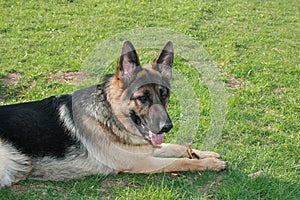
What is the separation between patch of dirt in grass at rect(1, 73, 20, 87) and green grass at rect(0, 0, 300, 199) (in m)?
0.05

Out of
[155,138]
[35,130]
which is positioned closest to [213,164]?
[155,138]

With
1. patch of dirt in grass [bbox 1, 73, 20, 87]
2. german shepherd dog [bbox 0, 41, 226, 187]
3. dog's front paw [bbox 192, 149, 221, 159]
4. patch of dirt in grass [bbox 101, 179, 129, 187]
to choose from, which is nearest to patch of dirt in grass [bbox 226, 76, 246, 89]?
dog's front paw [bbox 192, 149, 221, 159]

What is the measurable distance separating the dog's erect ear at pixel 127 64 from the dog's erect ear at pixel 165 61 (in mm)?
296

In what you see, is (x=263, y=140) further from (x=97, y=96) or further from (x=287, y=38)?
(x=287, y=38)

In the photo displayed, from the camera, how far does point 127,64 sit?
4.57 meters

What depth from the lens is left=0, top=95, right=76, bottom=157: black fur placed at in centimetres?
456

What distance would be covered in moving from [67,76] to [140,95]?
124 inches

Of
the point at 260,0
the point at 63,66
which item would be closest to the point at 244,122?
the point at 63,66

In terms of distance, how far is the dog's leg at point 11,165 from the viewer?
14.9 ft

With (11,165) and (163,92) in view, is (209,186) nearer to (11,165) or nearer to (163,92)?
(163,92)

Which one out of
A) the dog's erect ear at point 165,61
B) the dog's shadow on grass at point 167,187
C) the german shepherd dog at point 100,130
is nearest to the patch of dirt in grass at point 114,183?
the dog's shadow on grass at point 167,187

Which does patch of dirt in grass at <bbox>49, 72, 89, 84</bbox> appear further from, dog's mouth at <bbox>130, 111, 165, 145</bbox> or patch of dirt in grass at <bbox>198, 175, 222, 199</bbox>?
patch of dirt in grass at <bbox>198, 175, 222, 199</bbox>

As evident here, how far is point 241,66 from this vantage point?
8.09 m

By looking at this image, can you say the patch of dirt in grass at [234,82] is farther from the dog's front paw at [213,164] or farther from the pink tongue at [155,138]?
the pink tongue at [155,138]
